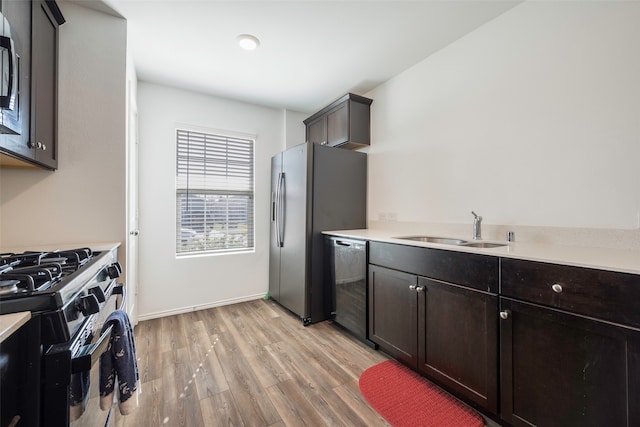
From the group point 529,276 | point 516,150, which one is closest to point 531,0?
point 516,150

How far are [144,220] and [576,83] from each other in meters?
3.76

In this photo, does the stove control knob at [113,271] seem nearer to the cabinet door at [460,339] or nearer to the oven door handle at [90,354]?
the oven door handle at [90,354]

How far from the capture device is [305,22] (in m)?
2.00

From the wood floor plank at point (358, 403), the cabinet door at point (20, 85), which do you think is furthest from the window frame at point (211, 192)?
the wood floor plank at point (358, 403)

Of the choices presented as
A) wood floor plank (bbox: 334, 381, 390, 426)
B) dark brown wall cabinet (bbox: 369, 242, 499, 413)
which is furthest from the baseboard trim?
wood floor plank (bbox: 334, 381, 390, 426)

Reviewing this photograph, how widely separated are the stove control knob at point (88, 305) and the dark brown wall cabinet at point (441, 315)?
5.49 ft

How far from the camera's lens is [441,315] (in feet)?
5.40

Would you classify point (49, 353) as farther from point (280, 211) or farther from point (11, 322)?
point (280, 211)

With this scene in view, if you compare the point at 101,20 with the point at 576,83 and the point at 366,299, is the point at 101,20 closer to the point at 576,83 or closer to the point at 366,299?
the point at 366,299

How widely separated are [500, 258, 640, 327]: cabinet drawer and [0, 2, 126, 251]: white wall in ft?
8.19

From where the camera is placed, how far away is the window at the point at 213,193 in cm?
308

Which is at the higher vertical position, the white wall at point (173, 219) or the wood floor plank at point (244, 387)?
the white wall at point (173, 219)

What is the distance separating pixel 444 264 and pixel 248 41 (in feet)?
7.47

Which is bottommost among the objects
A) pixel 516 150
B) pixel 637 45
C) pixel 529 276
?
pixel 529 276
